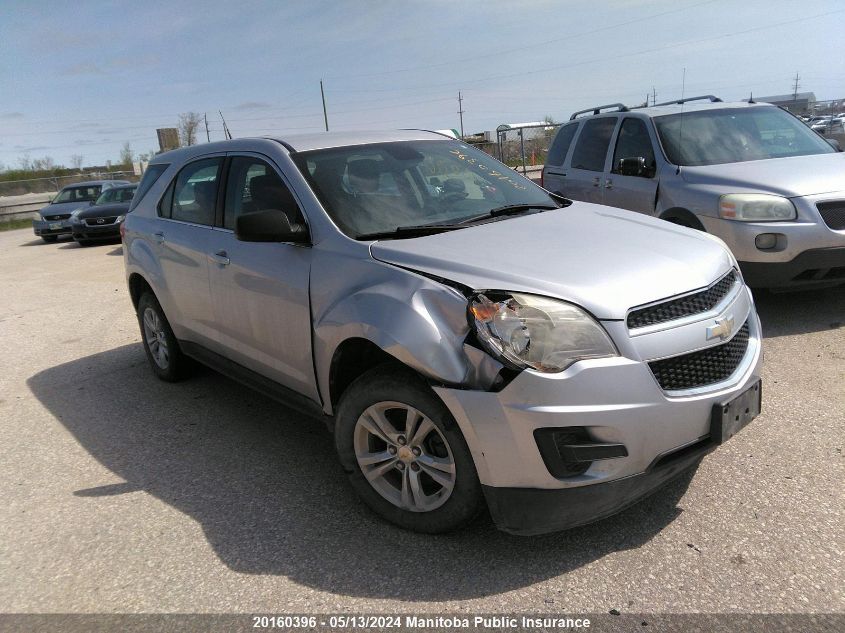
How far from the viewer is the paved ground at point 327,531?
103 inches

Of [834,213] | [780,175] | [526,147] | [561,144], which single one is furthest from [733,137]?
[526,147]

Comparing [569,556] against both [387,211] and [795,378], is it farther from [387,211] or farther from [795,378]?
[795,378]

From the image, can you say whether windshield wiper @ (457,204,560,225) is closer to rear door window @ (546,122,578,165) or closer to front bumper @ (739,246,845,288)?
front bumper @ (739,246,845,288)

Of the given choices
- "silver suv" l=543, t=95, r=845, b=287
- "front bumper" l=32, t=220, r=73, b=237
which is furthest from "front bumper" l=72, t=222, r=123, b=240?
"silver suv" l=543, t=95, r=845, b=287

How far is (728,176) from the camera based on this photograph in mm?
5754

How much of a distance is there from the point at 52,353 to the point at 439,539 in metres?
5.42

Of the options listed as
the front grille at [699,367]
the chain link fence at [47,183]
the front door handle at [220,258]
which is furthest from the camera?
the chain link fence at [47,183]

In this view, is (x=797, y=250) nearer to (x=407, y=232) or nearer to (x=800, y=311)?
(x=800, y=311)

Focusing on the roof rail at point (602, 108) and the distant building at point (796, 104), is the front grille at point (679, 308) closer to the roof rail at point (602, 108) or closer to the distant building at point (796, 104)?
the roof rail at point (602, 108)

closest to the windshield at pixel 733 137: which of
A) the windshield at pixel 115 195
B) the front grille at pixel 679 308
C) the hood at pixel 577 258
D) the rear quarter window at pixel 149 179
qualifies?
the hood at pixel 577 258

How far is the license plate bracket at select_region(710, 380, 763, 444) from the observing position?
2684 mm

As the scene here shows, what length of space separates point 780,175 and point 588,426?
417 cm

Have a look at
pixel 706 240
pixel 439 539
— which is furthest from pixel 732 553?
pixel 706 240

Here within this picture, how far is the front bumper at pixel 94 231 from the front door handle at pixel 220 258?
47.2 feet
